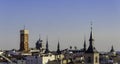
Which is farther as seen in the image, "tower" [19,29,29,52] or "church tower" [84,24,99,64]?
"tower" [19,29,29,52]

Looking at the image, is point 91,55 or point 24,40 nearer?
point 91,55

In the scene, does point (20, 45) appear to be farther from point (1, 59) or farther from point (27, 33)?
point (1, 59)

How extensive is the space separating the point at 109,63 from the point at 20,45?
24805mm

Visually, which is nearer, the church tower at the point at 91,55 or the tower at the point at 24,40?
the church tower at the point at 91,55

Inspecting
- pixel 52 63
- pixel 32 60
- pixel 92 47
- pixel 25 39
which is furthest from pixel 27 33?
pixel 92 47

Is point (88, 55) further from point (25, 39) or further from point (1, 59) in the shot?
point (25, 39)

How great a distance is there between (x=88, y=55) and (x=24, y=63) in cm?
1970

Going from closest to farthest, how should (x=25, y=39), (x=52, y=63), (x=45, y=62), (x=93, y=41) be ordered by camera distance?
(x=93, y=41) → (x=52, y=63) → (x=45, y=62) → (x=25, y=39)

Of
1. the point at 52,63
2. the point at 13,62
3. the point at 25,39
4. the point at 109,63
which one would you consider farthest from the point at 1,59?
the point at 25,39

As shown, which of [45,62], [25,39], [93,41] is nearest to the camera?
[93,41]

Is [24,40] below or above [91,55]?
above

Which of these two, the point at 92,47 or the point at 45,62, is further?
the point at 45,62

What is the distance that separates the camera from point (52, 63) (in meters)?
47.8

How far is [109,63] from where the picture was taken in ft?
161
